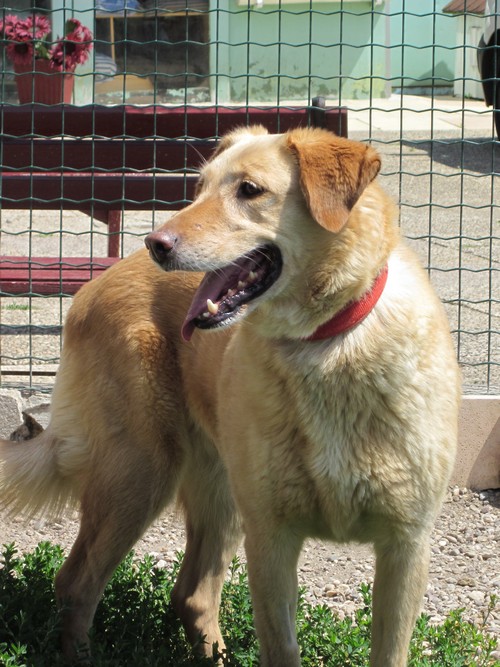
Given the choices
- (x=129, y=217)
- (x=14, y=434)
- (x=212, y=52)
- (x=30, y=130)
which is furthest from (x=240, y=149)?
(x=212, y=52)

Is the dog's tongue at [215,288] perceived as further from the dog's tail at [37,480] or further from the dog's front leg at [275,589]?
the dog's tail at [37,480]

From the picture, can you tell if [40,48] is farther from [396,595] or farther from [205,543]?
[396,595]

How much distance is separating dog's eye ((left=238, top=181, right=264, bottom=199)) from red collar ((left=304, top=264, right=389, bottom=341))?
1.38 feet

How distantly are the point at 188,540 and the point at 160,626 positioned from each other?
34 cm

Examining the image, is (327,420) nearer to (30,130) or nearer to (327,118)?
(327,118)

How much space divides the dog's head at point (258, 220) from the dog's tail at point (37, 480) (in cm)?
110

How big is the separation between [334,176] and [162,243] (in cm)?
53

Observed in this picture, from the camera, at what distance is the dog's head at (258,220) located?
283cm

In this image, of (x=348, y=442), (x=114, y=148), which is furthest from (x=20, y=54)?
(x=348, y=442)

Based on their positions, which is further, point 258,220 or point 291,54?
→ point 291,54

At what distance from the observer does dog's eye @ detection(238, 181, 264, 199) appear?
295 centimetres

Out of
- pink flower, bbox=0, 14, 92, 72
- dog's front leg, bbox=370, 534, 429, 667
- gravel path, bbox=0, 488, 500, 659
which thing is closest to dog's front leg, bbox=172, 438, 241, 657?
gravel path, bbox=0, 488, 500, 659

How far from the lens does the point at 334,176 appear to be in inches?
114

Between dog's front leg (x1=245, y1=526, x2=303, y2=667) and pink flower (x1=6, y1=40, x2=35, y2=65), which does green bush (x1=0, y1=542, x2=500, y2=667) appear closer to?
dog's front leg (x1=245, y1=526, x2=303, y2=667)
